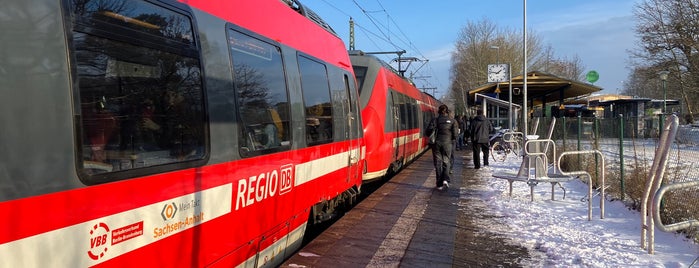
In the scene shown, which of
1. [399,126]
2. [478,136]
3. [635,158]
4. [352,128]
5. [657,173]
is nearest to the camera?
[657,173]

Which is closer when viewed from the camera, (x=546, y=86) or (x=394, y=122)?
(x=394, y=122)

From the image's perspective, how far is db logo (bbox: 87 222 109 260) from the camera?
2309 millimetres

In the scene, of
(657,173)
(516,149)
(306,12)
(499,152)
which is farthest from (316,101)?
(499,152)

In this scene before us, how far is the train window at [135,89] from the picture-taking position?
2.37m

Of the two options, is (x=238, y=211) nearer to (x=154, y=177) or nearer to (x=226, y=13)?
(x=154, y=177)

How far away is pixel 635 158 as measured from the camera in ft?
27.0

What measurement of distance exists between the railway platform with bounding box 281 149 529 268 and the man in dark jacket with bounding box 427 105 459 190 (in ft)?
2.60

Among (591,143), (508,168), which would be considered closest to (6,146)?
(591,143)

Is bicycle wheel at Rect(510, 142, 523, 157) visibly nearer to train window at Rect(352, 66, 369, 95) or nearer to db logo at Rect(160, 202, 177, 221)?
train window at Rect(352, 66, 369, 95)

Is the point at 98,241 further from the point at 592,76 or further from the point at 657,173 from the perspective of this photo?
the point at 592,76

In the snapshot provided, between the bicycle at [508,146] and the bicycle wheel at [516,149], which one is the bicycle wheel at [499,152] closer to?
the bicycle at [508,146]

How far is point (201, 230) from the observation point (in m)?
3.28

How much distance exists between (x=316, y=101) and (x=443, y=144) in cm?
507

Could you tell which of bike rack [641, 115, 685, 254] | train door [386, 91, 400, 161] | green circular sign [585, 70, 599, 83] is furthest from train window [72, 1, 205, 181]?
green circular sign [585, 70, 599, 83]
